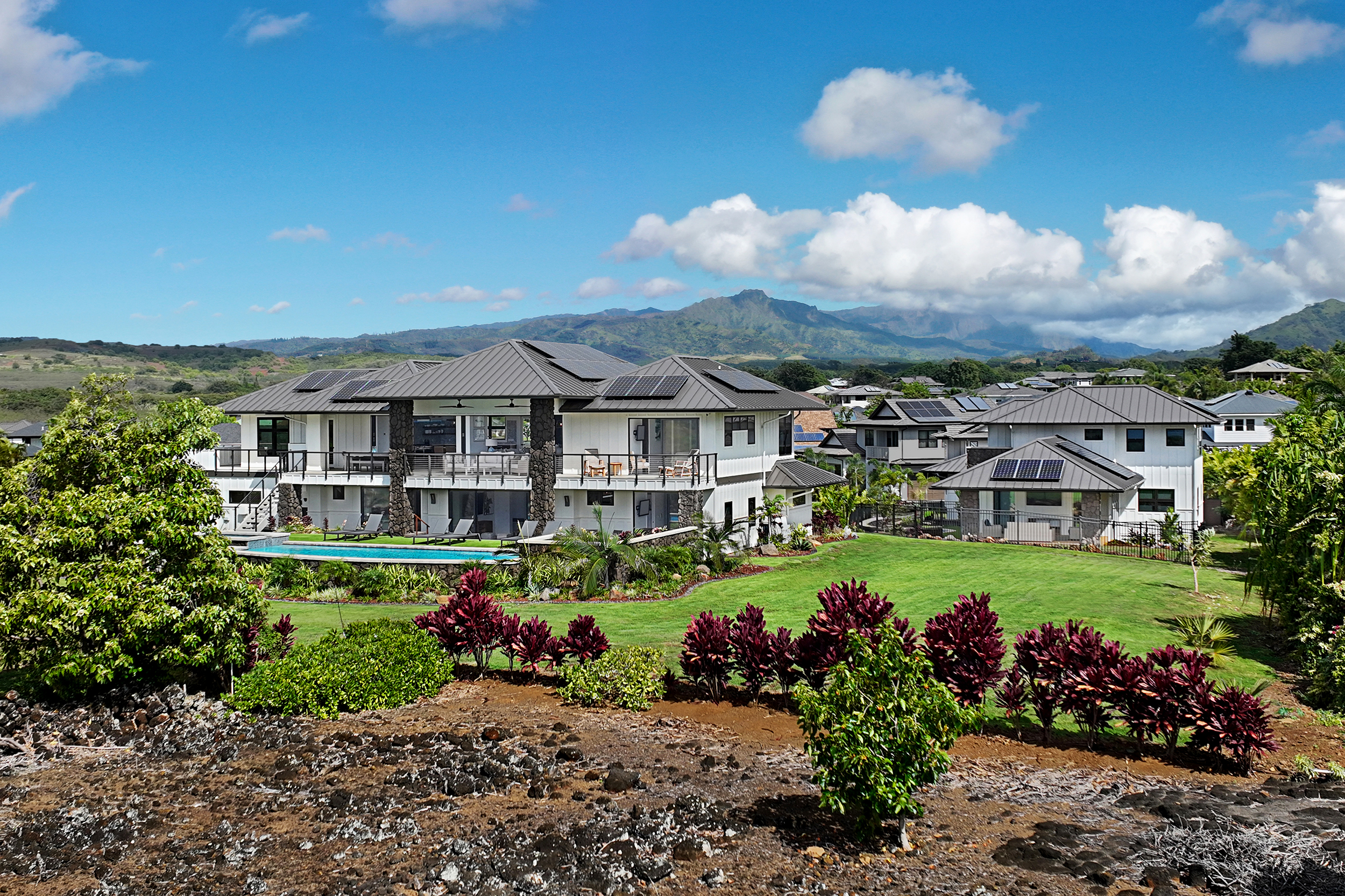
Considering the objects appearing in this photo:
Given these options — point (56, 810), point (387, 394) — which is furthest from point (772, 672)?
point (387, 394)

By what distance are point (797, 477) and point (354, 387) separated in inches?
716

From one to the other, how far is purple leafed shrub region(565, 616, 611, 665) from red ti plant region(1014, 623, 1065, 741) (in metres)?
5.69

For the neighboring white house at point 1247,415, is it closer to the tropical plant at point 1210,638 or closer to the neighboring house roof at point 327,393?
the tropical plant at point 1210,638

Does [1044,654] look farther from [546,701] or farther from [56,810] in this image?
[56,810]

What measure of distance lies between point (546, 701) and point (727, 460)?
1953 centimetres

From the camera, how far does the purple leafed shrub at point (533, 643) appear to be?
1350 cm

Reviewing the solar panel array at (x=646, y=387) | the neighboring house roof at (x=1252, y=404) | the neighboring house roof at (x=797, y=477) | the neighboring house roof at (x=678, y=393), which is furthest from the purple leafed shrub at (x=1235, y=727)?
the neighboring house roof at (x=1252, y=404)

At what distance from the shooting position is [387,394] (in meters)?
33.0

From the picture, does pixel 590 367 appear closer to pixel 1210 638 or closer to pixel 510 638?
pixel 510 638

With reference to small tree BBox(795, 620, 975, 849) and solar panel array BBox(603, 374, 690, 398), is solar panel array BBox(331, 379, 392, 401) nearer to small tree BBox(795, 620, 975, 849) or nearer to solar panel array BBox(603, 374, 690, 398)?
solar panel array BBox(603, 374, 690, 398)

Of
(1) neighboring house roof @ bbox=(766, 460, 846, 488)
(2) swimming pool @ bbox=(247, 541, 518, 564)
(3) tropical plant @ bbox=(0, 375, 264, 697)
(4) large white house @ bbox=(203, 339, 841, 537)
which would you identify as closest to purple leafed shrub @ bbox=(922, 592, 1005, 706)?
(3) tropical plant @ bbox=(0, 375, 264, 697)

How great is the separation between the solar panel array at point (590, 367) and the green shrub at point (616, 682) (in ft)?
71.5

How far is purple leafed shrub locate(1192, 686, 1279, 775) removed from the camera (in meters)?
9.64

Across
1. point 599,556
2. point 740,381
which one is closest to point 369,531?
point 599,556
